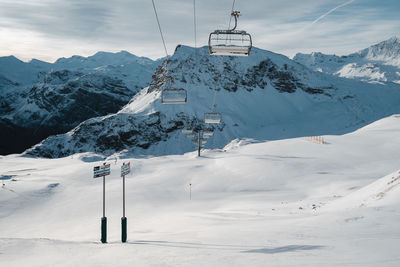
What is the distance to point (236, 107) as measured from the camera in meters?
152

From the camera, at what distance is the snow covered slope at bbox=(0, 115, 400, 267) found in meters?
9.59

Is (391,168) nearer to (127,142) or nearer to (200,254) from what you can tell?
(200,254)

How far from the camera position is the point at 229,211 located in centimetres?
2008

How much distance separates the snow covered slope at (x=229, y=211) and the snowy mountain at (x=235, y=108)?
3465 inches

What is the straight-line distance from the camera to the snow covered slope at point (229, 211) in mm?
9586

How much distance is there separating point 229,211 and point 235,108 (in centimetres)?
13363

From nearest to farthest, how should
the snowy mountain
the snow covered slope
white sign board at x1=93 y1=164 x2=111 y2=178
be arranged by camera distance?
1. the snow covered slope
2. white sign board at x1=93 y1=164 x2=111 y2=178
3. the snowy mountain

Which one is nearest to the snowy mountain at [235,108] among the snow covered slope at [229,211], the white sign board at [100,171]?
the snow covered slope at [229,211]

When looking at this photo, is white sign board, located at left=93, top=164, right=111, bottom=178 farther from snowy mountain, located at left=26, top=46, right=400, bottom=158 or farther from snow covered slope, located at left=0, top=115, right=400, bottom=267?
snowy mountain, located at left=26, top=46, right=400, bottom=158

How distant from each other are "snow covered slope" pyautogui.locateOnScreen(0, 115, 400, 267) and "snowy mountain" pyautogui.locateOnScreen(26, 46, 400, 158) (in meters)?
88.0

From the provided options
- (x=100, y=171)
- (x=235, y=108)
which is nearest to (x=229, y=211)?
(x=100, y=171)

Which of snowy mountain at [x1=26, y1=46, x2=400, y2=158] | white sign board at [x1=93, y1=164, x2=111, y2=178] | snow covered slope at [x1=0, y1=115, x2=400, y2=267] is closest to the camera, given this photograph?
snow covered slope at [x1=0, y1=115, x2=400, y2=267]

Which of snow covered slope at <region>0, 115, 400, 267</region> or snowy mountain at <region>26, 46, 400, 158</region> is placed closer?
snow covered slope at <region>0, 115, 400, 267</region>

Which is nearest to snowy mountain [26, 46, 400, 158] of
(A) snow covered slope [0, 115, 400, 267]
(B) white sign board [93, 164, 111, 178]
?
(A) snow covered slope [0, 115, 400, 267]
